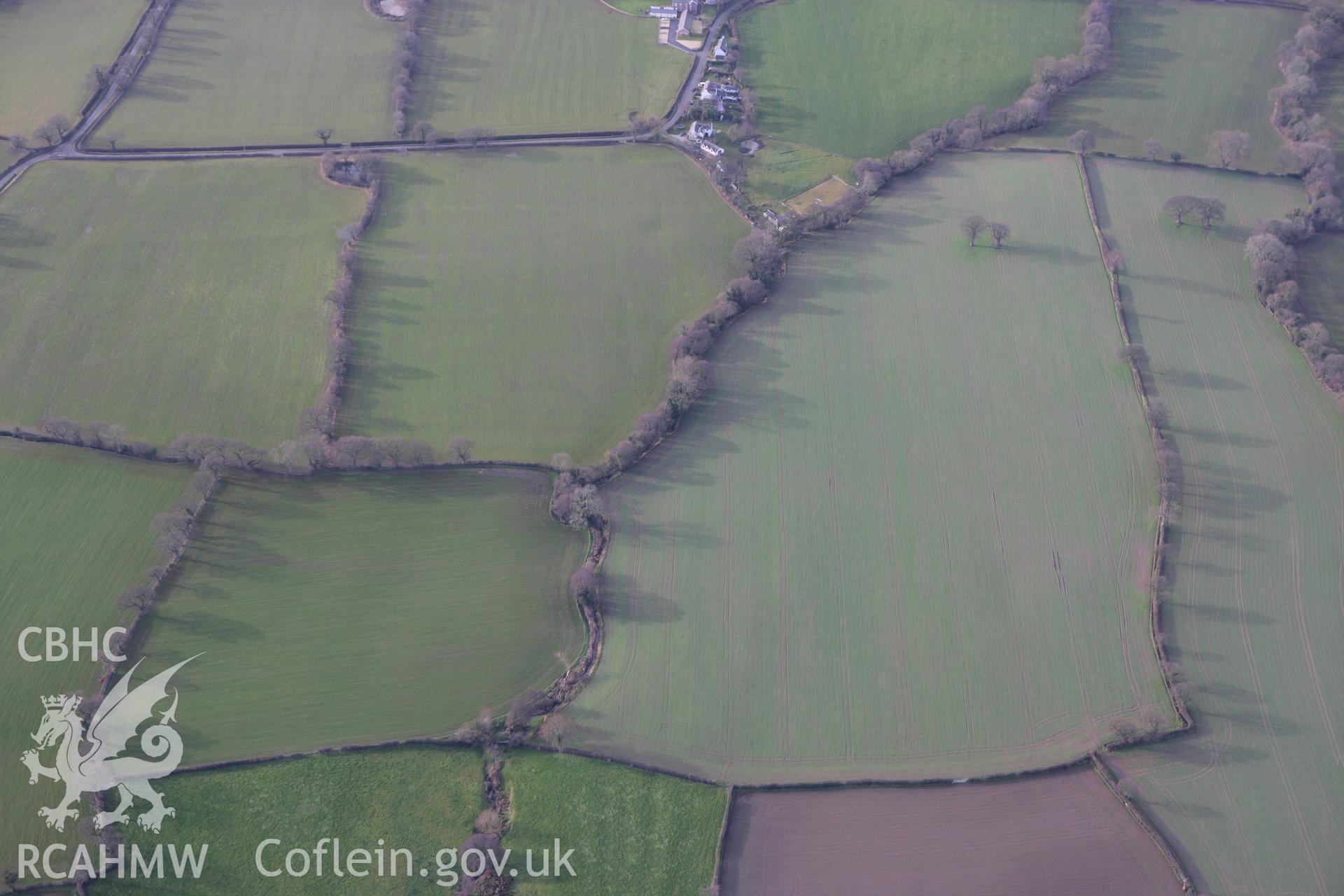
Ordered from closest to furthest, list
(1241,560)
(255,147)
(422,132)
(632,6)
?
(1241,560), (255,147), (422,132), (632,6)

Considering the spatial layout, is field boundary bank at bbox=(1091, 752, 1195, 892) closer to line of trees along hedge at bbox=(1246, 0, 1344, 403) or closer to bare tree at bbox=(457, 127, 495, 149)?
line of trees along hedge at bbox=(1246, 0, 1344, 403)

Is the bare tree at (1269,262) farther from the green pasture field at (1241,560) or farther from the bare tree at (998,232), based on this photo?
the bare tree at (998,232)

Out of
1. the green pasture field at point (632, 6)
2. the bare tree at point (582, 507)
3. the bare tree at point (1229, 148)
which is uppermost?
the green pasture field at point (632, 6)

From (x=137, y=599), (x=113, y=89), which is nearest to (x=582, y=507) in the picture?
(x=137, y=599)

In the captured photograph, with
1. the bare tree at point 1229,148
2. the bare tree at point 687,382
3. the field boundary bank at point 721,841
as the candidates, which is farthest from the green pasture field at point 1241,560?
the bare tree at point 687,382

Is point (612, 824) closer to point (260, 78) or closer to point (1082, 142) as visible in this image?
point (1082, 142)

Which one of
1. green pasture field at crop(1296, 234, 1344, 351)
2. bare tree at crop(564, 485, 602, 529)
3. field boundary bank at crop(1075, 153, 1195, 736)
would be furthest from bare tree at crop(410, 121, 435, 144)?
green pasture field at crop(1296, 234, 1344, 351)
